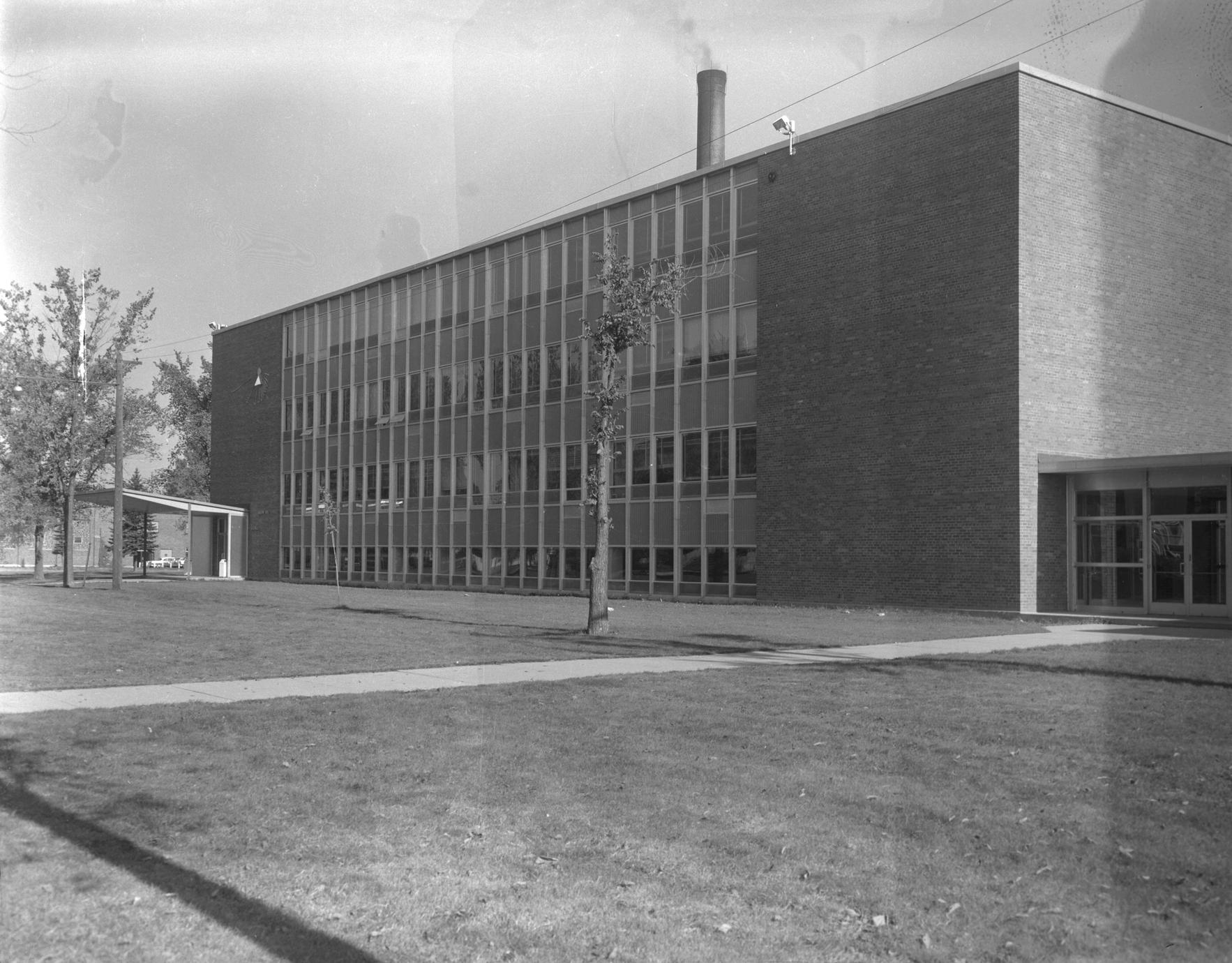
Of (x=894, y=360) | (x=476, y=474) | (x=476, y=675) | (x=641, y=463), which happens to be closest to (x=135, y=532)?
(x=476, y=474)

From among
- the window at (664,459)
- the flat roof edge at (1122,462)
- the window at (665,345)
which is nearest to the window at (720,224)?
the window at (665,345)

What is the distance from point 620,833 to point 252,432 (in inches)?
2443

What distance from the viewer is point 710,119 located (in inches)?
1660

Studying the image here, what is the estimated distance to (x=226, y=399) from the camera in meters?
68.5

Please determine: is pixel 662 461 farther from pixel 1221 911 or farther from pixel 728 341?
pixel 1221 911

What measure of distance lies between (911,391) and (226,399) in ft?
154

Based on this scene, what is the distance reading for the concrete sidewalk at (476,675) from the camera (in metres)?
12.4

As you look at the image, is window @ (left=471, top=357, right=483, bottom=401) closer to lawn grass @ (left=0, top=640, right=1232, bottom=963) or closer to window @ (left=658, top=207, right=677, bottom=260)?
window @ (left=658, top=207, right=677, bottom=260)

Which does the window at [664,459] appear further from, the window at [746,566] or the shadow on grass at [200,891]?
the shadow on grass at [200,891]

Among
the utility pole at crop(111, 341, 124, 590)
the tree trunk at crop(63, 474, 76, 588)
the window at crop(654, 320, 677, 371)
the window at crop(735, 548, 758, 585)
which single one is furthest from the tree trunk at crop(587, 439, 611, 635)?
the tree trunk at crop(63, 474, 76, 588)

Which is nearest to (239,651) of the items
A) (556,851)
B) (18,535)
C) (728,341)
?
(556,851)

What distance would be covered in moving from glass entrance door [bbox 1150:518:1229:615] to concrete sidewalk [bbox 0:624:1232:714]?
247 inches

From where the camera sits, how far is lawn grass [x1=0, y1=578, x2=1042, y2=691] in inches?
625

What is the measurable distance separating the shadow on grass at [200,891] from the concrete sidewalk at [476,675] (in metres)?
4.69
